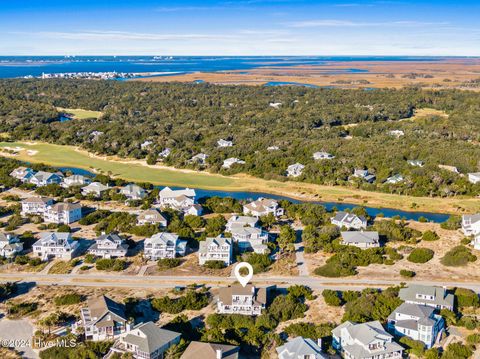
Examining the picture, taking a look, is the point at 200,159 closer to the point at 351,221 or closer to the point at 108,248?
the point at 351,221

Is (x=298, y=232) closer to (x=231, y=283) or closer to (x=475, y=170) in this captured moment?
(x=231, y=283)

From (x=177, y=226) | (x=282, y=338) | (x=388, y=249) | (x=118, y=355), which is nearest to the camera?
(x=118, y=355)

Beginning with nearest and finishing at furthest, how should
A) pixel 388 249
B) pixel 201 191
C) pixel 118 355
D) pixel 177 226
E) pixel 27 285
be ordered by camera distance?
pixel 118 355 < pixel 27 285 < pixel 388 249 < pixel 177 226 < pixel 201 191

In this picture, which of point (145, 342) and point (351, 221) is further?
point (351, 221)

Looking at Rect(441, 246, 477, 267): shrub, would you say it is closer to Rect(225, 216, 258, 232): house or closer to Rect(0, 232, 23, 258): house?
Rect(225, 216, 258, 232): house

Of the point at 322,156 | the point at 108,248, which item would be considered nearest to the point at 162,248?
the point at 108,248

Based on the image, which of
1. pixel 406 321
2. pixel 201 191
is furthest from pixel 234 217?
pixel 406 321
